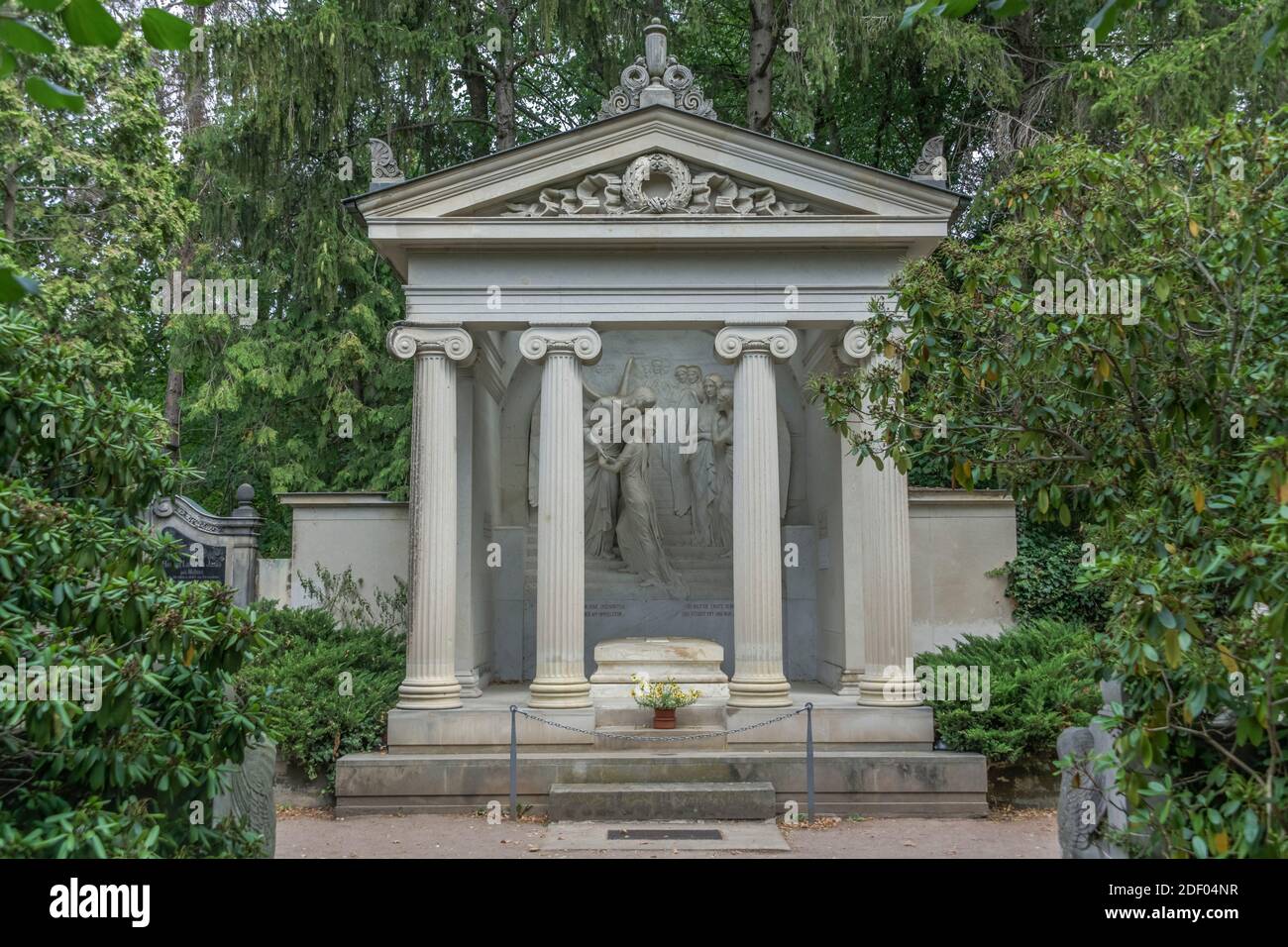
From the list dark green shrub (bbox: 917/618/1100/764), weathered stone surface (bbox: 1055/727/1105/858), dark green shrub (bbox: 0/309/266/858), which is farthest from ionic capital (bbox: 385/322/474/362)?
weathered stone surface (bbox: 1055/727/1105/858)

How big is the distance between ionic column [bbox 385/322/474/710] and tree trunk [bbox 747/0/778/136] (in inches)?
404

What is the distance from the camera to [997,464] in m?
7.91

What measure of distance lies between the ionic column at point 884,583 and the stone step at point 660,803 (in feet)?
8.37

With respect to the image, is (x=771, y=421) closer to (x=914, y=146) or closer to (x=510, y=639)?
(x=510, y=639)

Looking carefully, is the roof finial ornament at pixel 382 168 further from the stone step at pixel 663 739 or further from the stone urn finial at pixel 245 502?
the stone step at pixel 663 739

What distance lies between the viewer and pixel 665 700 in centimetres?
1314

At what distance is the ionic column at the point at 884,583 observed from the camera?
13719 mm

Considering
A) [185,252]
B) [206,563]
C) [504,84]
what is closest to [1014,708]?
[206,563]

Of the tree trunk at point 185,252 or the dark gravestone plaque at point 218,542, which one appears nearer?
the dark gravestone plaque at point 218,542

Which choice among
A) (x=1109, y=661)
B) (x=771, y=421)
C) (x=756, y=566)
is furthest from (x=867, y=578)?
(x=1109, y=661)

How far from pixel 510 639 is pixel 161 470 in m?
11.2

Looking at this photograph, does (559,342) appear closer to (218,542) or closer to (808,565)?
(808,565)

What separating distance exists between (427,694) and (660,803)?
135 inches

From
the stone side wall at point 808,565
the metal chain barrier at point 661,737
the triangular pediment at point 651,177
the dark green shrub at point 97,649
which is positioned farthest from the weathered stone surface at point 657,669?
the dark green shrub at point 97,649
